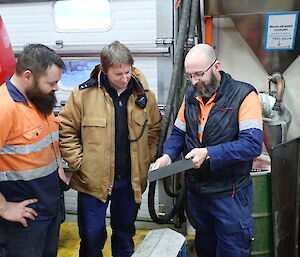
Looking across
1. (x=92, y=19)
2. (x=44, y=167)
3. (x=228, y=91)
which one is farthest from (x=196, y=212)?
(x=92, y=19)

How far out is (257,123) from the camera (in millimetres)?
1895

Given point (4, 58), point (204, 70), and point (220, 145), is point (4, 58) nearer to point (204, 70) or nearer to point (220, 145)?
point (204, 70)

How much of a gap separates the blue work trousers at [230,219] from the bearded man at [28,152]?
89cm

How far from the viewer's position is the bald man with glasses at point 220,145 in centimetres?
188

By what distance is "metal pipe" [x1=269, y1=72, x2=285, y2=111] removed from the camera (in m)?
2.80

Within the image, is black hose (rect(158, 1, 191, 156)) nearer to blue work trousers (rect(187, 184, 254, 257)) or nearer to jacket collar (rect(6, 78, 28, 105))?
blue work trousers (rect(187, 184, 254, 257))

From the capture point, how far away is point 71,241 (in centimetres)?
321

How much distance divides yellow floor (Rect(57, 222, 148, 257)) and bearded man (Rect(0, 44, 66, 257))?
3.49 ft

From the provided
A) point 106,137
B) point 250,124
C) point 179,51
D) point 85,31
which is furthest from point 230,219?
point 85,31

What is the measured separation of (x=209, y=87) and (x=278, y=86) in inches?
42.0

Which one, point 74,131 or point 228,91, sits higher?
point 228,91

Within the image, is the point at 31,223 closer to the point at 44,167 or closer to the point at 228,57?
the point at 44,167

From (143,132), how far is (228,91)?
62 centimetres

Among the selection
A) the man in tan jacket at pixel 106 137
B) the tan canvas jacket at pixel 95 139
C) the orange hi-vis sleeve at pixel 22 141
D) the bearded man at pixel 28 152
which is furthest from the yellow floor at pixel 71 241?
the orange hi-vis sleeve at pixel 22 141
